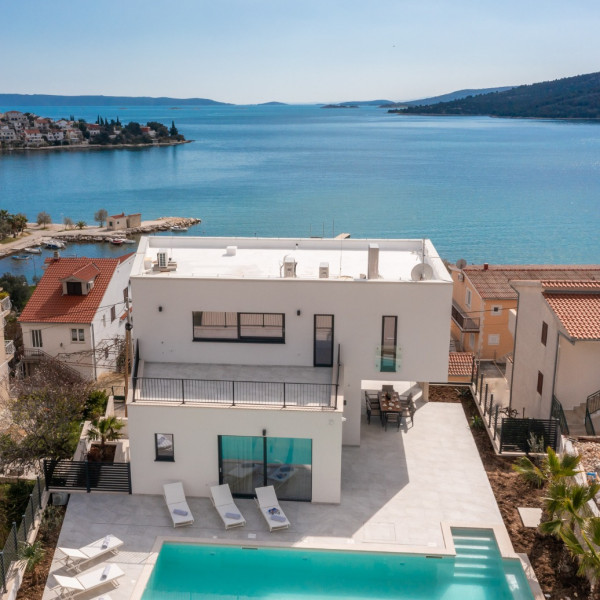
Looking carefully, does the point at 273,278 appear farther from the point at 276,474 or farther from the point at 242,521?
the point at 242,521

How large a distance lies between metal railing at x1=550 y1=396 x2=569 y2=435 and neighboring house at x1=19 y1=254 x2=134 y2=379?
23966 mm

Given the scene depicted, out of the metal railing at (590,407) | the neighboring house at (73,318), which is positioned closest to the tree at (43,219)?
the neighboring house at (73,318)

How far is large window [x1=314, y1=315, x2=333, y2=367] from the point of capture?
18948mm

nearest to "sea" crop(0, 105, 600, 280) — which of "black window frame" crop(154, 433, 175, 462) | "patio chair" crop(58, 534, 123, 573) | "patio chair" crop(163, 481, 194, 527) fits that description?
"black window frame" crop(154, 433, 175, 462)

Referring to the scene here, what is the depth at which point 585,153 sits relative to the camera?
7480 inches

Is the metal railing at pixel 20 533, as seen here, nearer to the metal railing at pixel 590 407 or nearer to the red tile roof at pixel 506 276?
the metal railing at pixel 590 407

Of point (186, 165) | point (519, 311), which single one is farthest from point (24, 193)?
point (519, 311)

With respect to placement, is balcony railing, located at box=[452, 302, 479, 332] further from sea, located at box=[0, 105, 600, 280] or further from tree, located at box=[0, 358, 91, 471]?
sea, located at box=[0, 105, 600, 280]

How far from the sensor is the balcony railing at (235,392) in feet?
57.6

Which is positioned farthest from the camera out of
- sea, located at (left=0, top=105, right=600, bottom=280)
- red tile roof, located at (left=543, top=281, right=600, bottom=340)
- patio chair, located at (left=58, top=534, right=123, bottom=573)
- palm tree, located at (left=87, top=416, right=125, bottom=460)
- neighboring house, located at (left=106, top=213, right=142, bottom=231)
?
neighboring house, located at (left=106, top=213, right=142, bottom=231)

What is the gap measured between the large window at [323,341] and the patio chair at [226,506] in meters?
4.31

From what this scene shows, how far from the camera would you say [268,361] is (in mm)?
19359

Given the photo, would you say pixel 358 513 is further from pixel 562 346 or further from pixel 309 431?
pixel 562 346

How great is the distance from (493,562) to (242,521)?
5.72 meters
